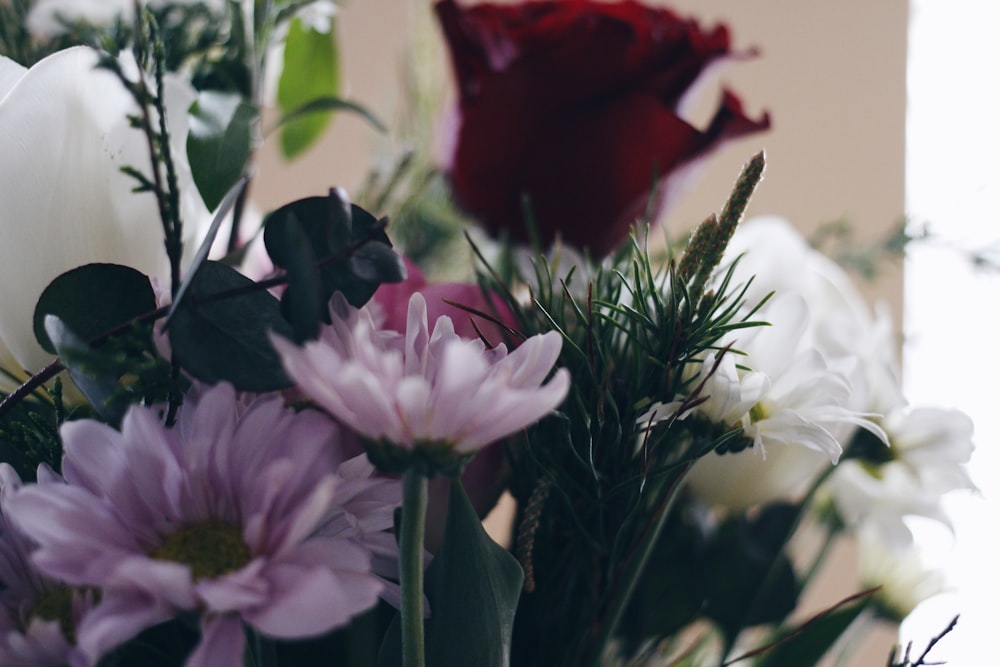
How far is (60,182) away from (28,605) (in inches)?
3.7

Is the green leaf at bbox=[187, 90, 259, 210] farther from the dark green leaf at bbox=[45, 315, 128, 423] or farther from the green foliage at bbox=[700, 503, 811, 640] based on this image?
the green foliage at bbox=[700, 503, 811, 640]

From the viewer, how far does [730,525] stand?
0.32 metres

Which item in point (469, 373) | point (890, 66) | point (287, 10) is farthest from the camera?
point (890, 66)

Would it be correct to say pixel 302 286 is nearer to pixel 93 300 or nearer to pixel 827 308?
pixel 93 300

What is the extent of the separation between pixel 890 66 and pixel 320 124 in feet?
2.72

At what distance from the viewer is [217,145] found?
8.4 inches

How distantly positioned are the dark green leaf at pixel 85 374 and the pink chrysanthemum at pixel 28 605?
0.06 feet

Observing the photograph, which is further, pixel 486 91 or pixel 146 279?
pixel 486 91

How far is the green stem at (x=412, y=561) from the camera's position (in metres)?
0.16

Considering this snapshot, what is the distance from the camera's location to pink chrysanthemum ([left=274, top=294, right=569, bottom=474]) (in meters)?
0.14

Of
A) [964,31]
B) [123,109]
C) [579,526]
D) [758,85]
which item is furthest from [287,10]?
[964,31]

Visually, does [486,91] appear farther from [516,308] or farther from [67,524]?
[67,524]

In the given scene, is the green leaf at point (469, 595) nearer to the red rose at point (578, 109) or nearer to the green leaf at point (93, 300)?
the green leaf at point (93, 300)

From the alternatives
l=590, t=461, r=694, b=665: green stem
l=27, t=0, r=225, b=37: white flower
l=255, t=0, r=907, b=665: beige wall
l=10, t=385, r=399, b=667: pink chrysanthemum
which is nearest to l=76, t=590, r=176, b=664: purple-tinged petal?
l=10, t=385, r=399, b=667: pink chrysanthemum
